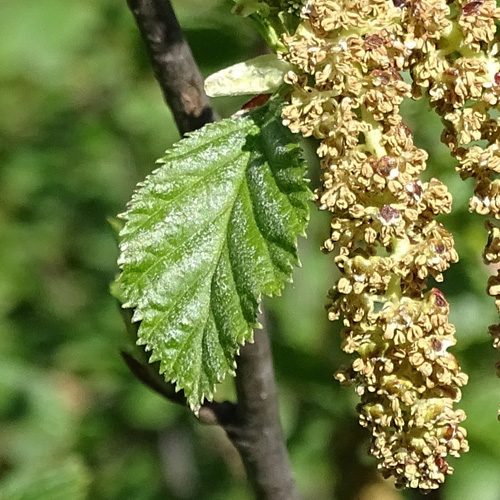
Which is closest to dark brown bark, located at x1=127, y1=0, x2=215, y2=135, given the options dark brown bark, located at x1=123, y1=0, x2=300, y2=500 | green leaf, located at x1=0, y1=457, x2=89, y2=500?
dark brown bark, located at x1=123, y1=0, x2=300, y2=500

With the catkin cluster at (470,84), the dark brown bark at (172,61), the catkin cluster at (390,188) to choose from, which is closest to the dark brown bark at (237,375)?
the dark brown bark at (172,61)

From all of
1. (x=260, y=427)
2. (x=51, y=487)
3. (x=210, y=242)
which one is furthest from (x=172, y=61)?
(x=51, y=487)

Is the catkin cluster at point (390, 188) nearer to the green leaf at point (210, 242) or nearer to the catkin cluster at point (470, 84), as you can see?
the catkin cluster at point (470, 84)

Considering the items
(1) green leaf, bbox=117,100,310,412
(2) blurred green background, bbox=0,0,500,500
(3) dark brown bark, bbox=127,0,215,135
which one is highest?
(3) dark brown bark, bbox=127,0,215,135

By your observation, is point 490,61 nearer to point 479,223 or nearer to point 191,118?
point 191,118

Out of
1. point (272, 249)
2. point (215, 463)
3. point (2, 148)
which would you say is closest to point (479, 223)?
point (272, 249)

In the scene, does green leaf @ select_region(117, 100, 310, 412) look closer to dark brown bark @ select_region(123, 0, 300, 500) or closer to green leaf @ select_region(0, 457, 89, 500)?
dark brown bark @ select_region(123, 0, 300, 500)

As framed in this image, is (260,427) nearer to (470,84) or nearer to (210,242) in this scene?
(210,242)
